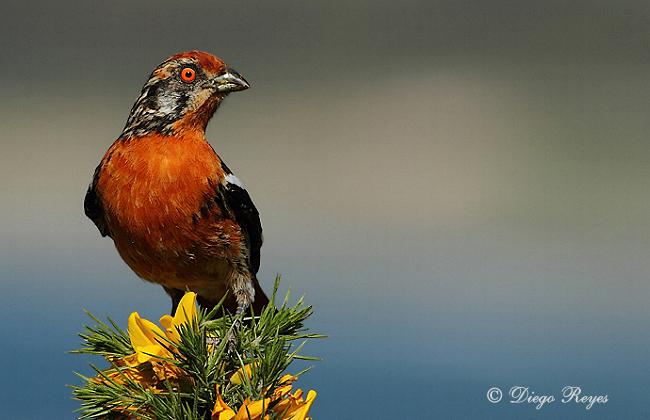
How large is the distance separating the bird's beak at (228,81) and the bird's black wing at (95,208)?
1.90 feet

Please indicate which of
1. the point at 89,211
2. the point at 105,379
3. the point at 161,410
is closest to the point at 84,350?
the point at 105,379

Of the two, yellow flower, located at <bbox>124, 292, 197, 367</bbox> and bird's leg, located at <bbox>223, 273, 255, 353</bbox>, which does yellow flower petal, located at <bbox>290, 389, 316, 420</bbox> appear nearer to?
yellow flower, located at <bbox>124, 292, 197, 367</bbox>

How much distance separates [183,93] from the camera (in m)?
3.24

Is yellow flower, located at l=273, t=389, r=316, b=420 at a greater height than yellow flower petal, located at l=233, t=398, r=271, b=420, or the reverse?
yellow flower, located at l=273, t=389, r=316, b=420

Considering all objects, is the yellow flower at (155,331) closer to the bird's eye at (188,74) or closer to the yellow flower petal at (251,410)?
the yellow flower petal at (251,410)

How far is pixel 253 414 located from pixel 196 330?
0.89 feet

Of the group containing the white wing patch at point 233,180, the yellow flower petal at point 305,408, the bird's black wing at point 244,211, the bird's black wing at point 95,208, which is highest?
the white wing patch at point 233,180

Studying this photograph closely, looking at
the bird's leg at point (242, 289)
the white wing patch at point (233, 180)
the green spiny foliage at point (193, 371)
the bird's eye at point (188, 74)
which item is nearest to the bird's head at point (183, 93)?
the bird's eye at point (188, 74)

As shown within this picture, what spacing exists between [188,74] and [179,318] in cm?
135

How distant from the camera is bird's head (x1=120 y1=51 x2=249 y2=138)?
3184mm

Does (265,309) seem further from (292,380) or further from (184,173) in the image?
(184,173)

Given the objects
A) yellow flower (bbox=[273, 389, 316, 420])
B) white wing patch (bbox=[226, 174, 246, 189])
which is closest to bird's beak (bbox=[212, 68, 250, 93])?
white wing patch (bbox=[226, 174, 246, 189])

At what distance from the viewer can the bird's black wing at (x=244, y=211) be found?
3.17 meters

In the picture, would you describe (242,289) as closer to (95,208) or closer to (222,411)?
(95,208)
